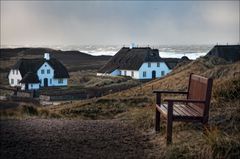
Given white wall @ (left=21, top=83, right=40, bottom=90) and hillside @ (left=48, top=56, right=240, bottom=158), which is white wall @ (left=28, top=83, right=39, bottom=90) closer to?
white wall @ (left=21, top=83, right=40, bottom=90)

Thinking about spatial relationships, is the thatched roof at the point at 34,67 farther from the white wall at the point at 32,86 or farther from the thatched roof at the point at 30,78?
the white wall at the point at 32,86

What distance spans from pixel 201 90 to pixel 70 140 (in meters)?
2.74

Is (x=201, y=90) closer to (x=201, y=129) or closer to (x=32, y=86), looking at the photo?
(x=201, y=129)

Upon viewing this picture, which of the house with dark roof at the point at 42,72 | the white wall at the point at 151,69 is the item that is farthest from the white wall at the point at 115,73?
the house with dark roof at the point at 42,72

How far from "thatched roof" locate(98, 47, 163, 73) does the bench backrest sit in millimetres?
54832

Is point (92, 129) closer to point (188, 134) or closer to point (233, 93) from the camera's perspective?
point (188, 134)

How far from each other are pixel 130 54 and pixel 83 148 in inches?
2387

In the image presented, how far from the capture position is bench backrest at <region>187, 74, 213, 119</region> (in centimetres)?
777

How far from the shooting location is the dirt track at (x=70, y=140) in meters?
7.57

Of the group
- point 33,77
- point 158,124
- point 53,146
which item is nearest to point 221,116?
point 158,124

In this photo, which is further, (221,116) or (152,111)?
(152,111)

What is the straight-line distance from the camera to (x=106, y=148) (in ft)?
26.2

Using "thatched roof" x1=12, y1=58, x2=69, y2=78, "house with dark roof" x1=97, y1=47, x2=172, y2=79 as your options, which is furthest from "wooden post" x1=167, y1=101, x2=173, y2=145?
"house with dark roof" x1=97, y1=47, x2=172, y2=79

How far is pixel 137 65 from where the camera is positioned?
64.4m
